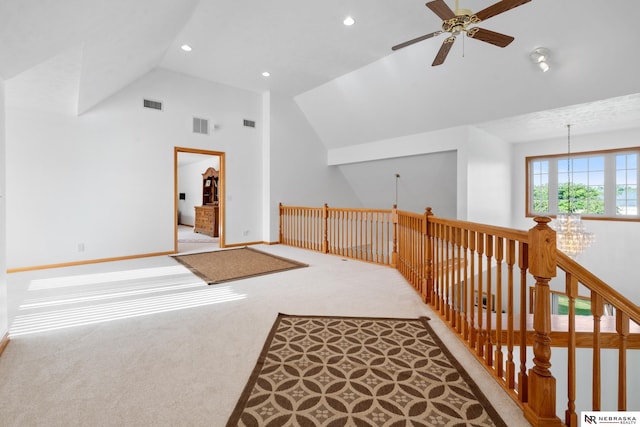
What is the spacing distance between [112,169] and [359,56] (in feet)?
15.7

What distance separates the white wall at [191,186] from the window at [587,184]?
9.69 metres

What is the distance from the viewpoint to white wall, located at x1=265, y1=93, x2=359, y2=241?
739 centimetres

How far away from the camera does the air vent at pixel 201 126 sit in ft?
21.1

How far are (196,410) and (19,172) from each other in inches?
201

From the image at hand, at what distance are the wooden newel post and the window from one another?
709cm

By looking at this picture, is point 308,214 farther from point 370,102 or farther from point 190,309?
point 190,309

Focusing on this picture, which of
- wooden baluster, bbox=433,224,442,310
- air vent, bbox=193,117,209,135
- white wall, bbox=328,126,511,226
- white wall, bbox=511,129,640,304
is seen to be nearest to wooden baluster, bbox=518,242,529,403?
wooden baluster, bbox=433,224,442,310

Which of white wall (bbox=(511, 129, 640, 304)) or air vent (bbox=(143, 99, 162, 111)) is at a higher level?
air vent (bbox=(143, 99, 162, 111))

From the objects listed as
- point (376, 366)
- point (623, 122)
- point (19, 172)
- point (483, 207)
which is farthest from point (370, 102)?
point (19, 172)

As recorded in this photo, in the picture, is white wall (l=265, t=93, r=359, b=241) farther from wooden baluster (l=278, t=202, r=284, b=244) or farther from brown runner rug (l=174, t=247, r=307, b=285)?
brown runner rug (l=174, t=247, r=307, b=285)

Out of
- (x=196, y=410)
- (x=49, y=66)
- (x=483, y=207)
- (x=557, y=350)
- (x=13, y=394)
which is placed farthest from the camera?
(x=483, y=207)

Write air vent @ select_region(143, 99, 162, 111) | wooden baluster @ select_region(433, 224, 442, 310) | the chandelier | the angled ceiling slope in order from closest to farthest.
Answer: the angled ceiling slope < wooden baluster @ select_region(433, 224, 442, 310) < the chandelier < air vent @ select_region(143, 99, 162, 111)

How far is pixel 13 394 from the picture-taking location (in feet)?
5.87

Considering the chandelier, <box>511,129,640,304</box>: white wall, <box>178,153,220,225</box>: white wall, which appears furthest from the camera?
<box>178,153,220,225</box>: white wall
